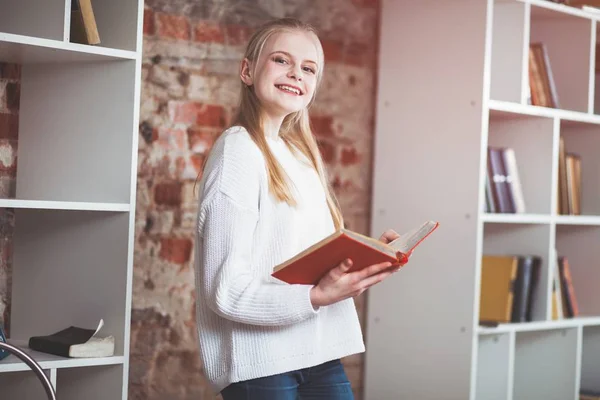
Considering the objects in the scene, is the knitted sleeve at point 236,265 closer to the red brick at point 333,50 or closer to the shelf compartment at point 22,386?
the shelf compartment at point 22,386

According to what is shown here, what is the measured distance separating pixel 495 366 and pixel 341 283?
1740 millimetres

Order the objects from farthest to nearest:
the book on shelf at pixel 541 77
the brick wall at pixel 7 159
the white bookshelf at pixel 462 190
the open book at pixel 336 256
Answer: the book on shelf at pixel 541 77
the white bookshelf at pixel 462 190
the brick wall at pixel 7 159
the open book at pixel 336 256

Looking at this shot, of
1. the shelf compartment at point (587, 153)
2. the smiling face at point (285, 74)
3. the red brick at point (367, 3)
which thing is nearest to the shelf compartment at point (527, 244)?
the shelf compartment at point (587, 153)

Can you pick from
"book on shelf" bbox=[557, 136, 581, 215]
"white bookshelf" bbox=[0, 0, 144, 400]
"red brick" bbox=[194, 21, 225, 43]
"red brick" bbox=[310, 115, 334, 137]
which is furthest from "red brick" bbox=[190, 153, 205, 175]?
"book on shelf" bbox=[557, 136, 581, 215]

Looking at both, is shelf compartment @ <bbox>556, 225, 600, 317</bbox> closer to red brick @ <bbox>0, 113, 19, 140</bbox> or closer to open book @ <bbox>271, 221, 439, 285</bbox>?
Result: open book @ <bbox>271, 221, 439, 285</bbox>

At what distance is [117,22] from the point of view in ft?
7.95

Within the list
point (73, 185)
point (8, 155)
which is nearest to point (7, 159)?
point (8, 155)

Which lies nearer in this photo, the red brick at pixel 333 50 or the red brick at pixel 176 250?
the red brick at pixel 176 250

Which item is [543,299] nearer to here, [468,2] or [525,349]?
[525,349]

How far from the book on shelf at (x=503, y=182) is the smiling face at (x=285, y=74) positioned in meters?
1.51

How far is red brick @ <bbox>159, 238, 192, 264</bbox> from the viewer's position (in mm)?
3035

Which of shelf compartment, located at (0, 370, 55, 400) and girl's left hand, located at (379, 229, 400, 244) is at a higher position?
Answer: girl's left hand, located at (379, 229, 400, 244)

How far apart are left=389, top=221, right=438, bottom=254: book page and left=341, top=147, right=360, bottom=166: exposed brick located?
4.96 ft

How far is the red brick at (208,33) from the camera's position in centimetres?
309
